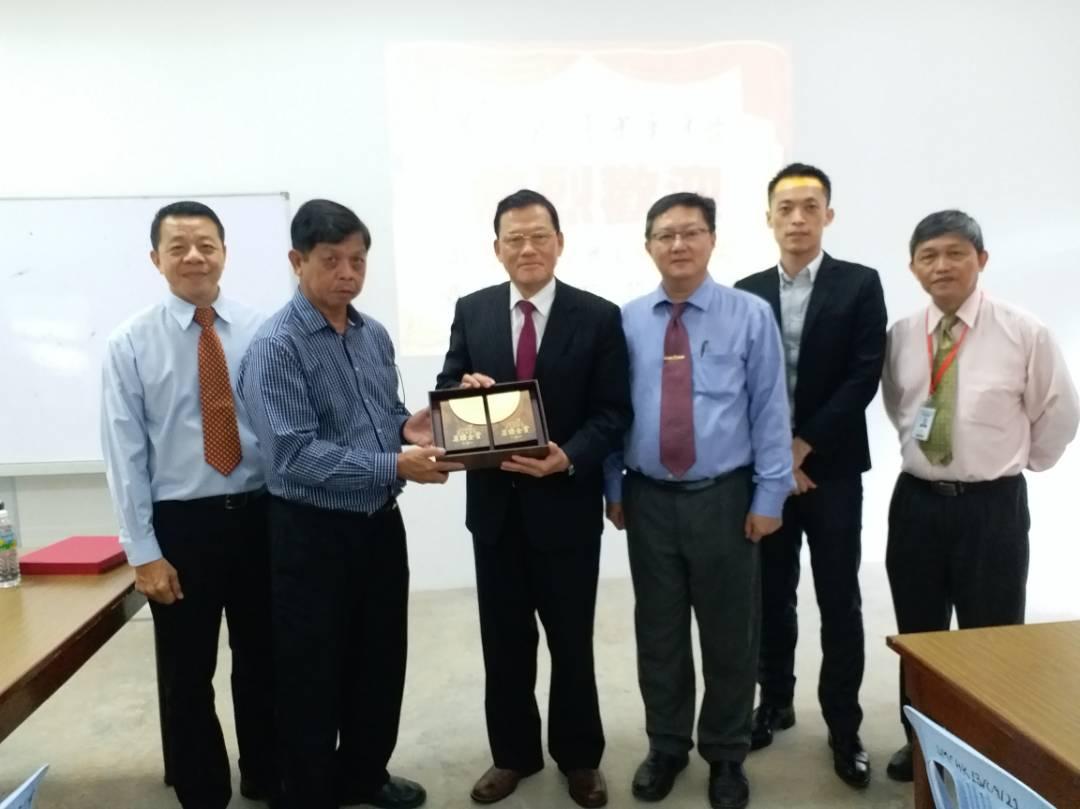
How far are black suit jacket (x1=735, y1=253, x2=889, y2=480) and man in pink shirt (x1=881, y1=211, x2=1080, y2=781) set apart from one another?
157 mm

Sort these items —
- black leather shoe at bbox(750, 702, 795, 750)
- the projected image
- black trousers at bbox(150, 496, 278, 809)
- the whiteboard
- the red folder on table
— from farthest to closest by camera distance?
the projected image → the whiteboard → black leather shoe at bbox(750, 702, 795, 750) → the red folder on table → black trousers at bbox(150, 496, 278, 809)

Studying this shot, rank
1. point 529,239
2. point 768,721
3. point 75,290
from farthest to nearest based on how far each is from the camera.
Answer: point 75,290 < point 768,721 < point 529,239

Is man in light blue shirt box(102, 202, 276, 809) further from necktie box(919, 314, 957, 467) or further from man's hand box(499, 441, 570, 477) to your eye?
necktie box(919, 314, 957, 467)

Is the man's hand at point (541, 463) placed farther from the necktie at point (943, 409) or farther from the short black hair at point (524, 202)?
the necktie at point (943, 409)

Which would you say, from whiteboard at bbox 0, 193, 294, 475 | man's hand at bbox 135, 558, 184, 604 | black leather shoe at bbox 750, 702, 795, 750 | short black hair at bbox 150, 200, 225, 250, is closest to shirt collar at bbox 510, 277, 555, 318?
short black hair at bbox 150, 200, 225, 250

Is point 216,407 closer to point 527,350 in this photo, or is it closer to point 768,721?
point 527,350

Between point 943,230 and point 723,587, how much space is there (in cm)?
119

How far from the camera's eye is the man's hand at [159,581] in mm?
1938

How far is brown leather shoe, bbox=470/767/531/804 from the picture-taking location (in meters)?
2.23

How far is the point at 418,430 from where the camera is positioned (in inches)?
85.4

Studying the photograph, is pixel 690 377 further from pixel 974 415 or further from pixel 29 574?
pixel 29 574

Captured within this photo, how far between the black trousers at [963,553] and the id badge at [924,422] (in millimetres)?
138

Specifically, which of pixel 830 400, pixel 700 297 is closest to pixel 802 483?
pixel 830 400

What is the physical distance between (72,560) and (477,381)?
4.41 ft
